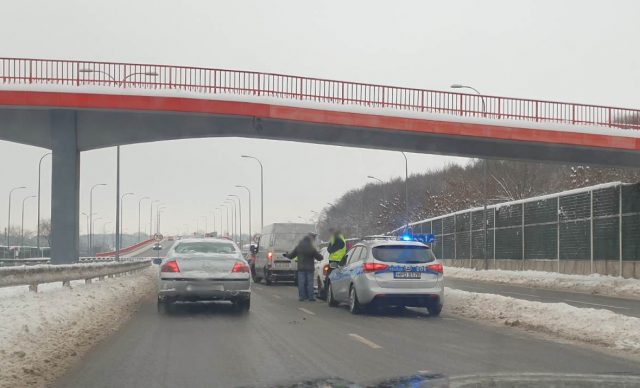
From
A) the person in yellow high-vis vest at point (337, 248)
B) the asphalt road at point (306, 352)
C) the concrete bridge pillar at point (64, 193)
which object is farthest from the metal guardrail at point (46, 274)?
the person in yellow high-vis vest at point (337, 248)

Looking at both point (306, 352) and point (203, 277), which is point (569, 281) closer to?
point (203, 277)

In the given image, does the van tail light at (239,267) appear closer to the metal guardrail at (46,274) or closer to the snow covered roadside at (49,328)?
the snow covered roadside at (49,328)

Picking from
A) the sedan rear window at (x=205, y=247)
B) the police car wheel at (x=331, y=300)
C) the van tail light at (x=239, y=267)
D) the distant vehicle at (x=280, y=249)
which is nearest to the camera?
the van tail light at (x=239, y=267)

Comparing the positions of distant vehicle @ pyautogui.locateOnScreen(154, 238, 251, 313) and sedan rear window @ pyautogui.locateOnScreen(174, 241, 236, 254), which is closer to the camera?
distant vehicle @ pyautogui.locateOnScreen(154, 238, 251, 313)

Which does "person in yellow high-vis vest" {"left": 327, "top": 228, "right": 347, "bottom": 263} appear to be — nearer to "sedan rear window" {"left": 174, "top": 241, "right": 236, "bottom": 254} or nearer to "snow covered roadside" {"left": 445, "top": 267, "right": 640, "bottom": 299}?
"sedan rear window" {"left": 174, "top": 241, "right": 236, "bottom": 254}

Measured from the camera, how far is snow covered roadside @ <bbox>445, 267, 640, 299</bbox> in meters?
27.2

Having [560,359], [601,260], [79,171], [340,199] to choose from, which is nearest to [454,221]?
[601,260]

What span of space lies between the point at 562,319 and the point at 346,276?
515 centimetres

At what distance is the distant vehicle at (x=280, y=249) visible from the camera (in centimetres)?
2936

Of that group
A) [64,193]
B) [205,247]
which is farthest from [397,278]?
[64,193]

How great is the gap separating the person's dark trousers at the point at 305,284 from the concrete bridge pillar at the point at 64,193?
10115 mm

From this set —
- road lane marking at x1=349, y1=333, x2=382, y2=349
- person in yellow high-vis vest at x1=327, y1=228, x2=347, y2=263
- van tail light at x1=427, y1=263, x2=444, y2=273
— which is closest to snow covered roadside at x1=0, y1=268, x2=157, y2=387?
road lane marking at x1=349, y1=333, x2=382, y2=349

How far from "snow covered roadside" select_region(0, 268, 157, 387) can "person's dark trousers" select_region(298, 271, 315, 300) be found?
14.1 ft

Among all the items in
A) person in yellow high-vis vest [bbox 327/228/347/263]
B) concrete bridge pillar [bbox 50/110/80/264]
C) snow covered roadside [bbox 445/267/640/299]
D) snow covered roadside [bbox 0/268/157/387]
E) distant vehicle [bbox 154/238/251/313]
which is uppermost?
concrete bridge pillar [bbox 50/110/80/264]
